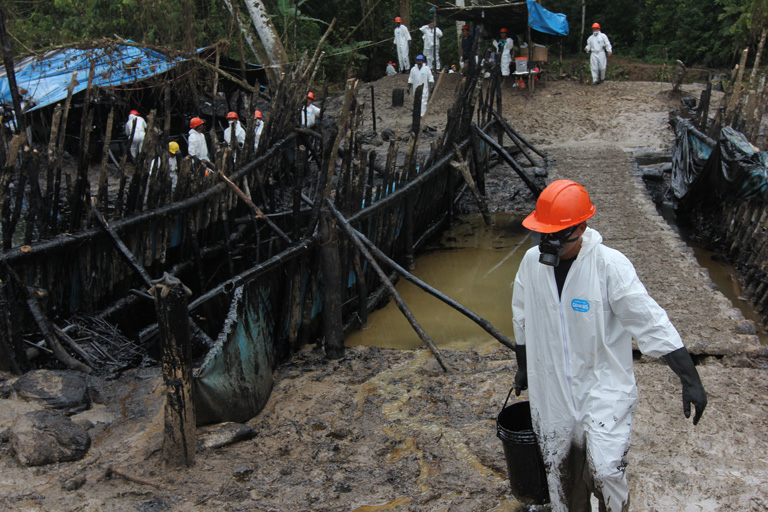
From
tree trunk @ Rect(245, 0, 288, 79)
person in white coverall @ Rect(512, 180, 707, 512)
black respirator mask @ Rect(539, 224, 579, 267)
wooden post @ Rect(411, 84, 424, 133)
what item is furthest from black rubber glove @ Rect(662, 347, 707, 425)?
tree trunk @ Rect(245, 0, 288, 79)

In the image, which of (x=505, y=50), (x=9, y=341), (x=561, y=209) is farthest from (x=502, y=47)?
(x=561, y=209)

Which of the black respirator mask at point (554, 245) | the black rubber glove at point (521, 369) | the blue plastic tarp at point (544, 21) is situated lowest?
the black rubber glove at point (521, 369)

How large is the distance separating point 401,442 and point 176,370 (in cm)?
155

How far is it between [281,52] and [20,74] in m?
5.40

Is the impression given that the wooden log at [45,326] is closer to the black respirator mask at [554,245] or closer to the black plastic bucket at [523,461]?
the black plastic bucket at [523,461]

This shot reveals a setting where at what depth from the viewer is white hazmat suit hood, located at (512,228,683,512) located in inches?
110

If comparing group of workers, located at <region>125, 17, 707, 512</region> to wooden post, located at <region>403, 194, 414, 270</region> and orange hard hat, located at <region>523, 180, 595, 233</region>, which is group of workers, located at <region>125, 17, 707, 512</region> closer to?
orange hard hat, located at <region>523, 180, 595, 233</region>

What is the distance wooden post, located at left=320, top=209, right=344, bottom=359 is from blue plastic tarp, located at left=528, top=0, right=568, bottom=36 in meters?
13.4

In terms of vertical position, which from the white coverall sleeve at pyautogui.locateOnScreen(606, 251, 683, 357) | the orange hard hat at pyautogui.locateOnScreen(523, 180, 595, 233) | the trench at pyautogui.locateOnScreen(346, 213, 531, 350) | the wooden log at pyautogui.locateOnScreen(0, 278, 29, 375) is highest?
the orange hard hat at pyautogui.locateOnScreen(523, 180, 595, 233)

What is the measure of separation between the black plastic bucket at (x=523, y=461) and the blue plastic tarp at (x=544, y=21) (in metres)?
15.5

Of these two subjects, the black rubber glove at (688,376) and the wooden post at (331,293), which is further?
the wooden post at (331,293)

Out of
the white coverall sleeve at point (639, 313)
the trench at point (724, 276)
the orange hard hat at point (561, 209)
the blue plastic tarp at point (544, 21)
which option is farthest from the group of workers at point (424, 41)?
the white coverall sleeve at point (639, 313)

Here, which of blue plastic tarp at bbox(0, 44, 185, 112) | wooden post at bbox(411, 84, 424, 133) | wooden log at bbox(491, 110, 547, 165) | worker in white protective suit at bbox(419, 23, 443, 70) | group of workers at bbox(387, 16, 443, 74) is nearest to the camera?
wooden post at bbox(411, 84, 424, 133)

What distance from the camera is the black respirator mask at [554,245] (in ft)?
9.29
